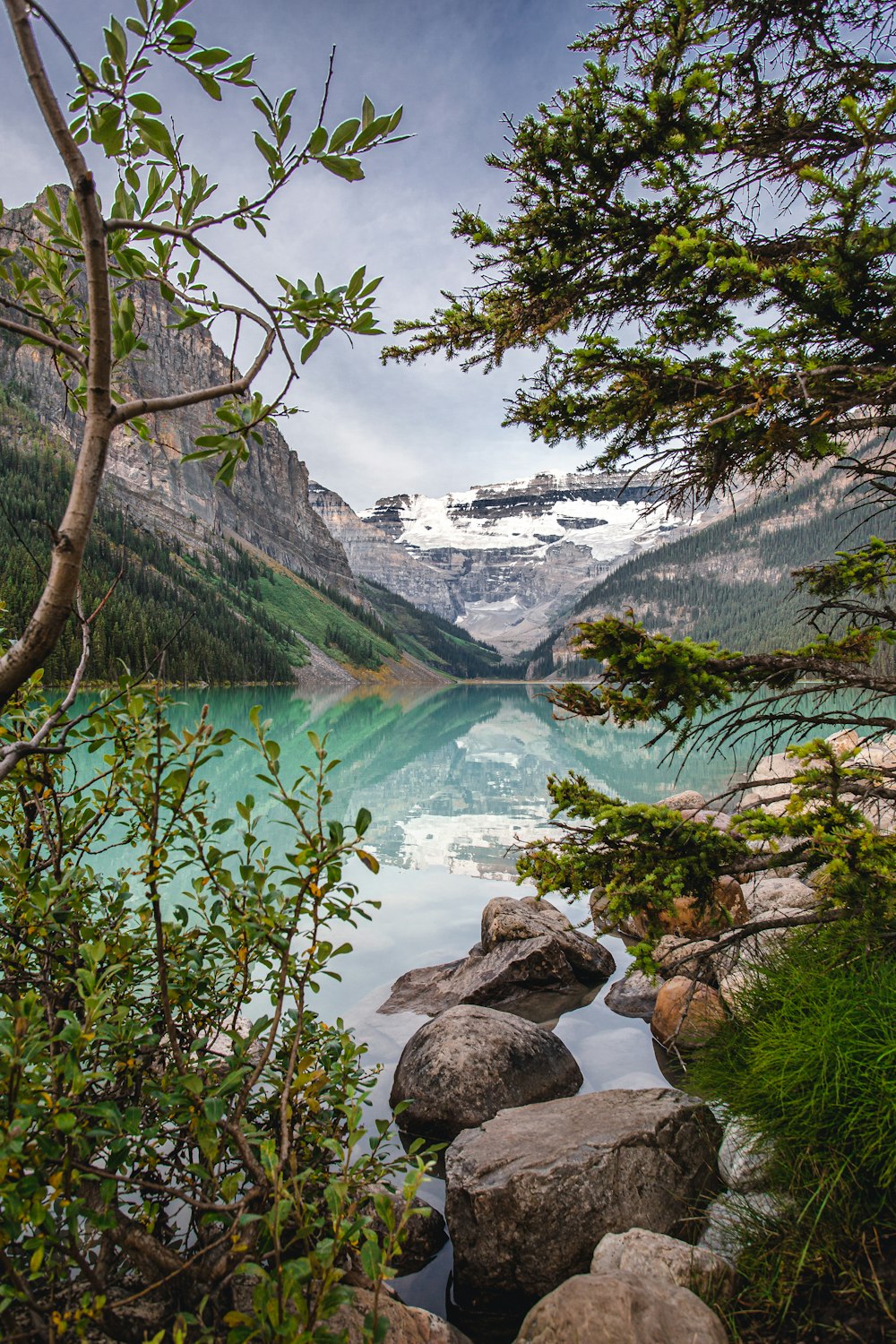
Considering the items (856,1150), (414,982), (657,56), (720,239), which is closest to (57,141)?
(720,239)

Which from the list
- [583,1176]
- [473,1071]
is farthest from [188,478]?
[583,1176]

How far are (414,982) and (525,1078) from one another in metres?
2.99

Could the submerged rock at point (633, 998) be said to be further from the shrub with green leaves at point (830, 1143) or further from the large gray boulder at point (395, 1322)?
the large gray boulder at point (395, 1322)

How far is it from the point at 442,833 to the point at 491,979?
983cm

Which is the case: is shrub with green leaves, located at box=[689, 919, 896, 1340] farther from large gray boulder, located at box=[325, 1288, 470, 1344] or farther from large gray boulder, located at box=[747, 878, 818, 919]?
large gray boulder, located at box=[747, 878, 818, 919]

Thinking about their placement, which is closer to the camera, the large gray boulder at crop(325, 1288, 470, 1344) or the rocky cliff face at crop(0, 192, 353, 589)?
the large gray boulder at crop(325, 1288, 470, 1344)

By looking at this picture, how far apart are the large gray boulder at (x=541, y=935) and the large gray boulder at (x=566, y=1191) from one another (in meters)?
4.31

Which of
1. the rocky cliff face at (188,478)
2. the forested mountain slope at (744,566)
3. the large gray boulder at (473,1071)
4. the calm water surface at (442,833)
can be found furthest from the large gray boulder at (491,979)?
the forested mountain slope at (744,566)

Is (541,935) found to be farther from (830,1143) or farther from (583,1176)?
(830,1143)

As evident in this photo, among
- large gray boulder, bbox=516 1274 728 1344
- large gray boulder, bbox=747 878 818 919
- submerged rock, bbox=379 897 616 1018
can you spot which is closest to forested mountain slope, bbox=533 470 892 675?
large gray boulder, bbox=747 878 818 919

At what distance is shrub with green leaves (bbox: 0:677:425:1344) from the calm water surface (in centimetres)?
154

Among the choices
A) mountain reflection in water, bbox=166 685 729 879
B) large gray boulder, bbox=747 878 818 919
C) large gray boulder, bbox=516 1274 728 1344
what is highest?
large gray boulder, bbox=516 1274 728 1344

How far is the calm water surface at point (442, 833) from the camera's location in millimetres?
6844

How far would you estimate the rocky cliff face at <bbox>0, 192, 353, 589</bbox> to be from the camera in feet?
389
